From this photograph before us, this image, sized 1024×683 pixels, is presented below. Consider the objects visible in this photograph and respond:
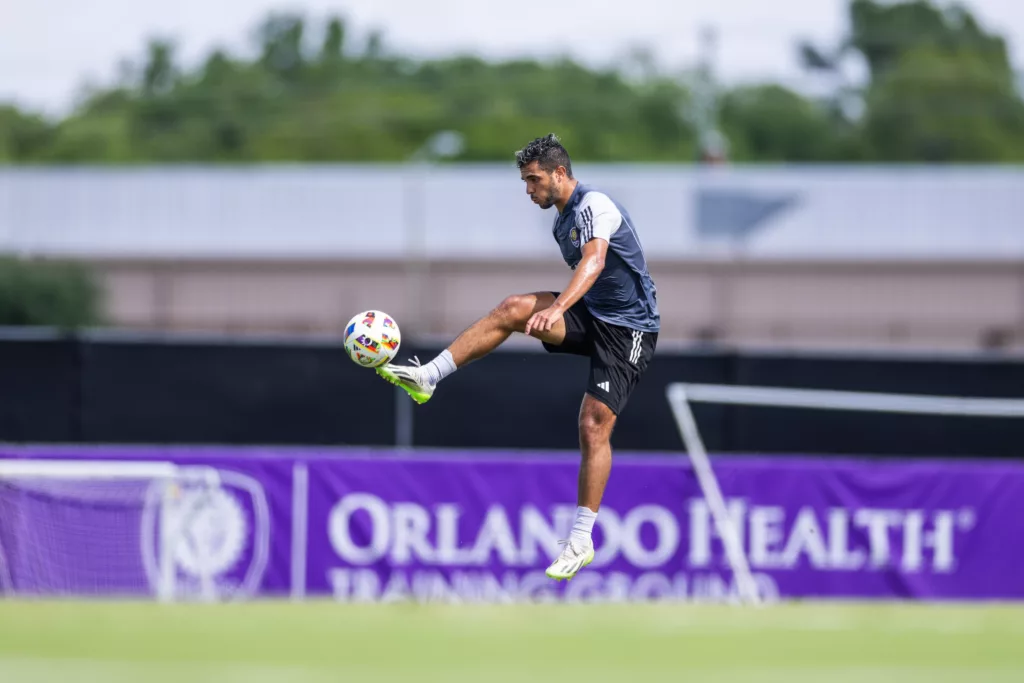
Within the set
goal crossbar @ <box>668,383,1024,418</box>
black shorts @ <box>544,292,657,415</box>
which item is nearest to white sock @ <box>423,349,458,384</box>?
black shorts @ <box>544,292,657,415</box>

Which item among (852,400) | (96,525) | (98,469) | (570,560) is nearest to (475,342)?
(570,560)

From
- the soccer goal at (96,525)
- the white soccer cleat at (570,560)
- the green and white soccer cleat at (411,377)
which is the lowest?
the soccer goal at (96,525)

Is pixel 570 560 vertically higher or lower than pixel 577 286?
lower

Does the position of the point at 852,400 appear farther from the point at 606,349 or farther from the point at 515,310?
the point at 515,310

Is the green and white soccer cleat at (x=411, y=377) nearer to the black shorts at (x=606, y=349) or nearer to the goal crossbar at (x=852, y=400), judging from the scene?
the black shorts at (x=606, y=349)

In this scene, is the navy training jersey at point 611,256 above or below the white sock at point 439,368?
above

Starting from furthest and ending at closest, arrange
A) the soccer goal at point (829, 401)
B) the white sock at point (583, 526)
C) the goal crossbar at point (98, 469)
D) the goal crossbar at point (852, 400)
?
the goal crossbar at point (852, 400)
the soccer goal at point (829, 401)
the goal crossbar at point (98, 469)
the white sock at point (583, 526)

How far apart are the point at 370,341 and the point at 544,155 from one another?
173cm

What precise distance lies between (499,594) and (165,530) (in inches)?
156

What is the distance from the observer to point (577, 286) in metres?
9.88

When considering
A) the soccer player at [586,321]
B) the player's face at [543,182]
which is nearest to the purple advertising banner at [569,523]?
the soccer player at [586,321]

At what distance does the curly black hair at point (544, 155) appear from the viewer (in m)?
10.3

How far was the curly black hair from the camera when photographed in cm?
1026

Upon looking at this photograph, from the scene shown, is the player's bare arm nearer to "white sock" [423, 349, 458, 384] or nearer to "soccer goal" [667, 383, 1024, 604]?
"white sock" [423, 349, 458, 384]
